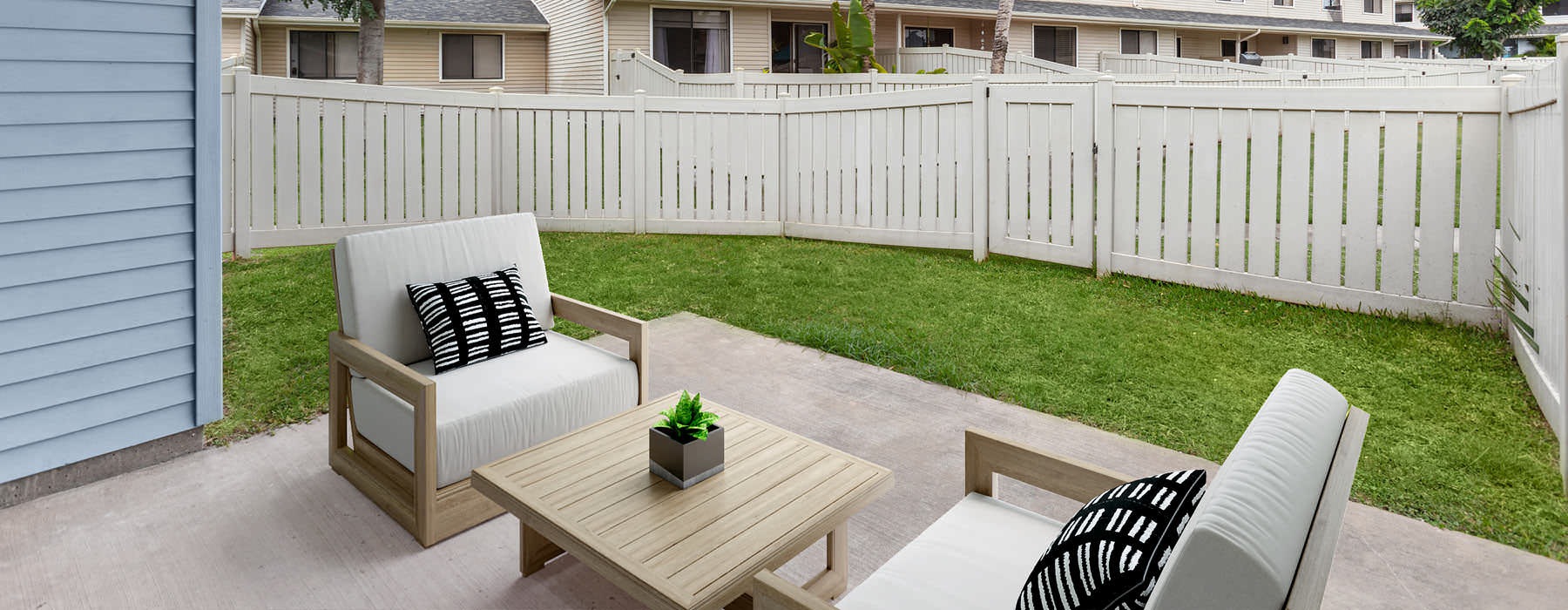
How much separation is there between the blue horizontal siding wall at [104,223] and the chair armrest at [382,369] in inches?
30.5

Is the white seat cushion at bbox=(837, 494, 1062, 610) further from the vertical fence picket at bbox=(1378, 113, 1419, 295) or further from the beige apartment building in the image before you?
the beige apartment building

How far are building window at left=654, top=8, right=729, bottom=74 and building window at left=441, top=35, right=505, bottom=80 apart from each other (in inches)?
180

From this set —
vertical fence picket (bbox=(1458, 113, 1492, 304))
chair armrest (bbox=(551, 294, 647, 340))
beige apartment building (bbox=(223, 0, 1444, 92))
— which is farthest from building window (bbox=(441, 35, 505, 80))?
vertical fence picket (bbox=(1458, 113, 1492, 304))

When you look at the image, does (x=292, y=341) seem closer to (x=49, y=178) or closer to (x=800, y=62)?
(x=49, y=178)

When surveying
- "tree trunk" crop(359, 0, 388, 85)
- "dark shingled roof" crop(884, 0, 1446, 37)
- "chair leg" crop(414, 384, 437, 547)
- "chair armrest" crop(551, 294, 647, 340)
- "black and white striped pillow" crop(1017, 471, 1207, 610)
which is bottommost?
"chair leg" crop(414, 384, 437, 547)

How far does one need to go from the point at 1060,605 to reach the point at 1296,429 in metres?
0.47

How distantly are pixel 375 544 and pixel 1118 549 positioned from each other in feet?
7.87

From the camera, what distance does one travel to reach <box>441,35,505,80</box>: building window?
59.7ft

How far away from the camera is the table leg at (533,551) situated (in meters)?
2.55

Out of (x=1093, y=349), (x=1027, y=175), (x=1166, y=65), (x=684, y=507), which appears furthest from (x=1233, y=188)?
(x=1166, y=65)

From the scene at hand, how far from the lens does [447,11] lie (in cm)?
1795

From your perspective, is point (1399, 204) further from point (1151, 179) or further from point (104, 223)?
point (104, 223)

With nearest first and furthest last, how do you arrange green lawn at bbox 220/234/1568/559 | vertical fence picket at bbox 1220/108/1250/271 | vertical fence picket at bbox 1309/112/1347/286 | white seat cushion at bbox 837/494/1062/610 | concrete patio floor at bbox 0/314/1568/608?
1. white seat cushion at bbox 837/494/1062/610
2. concrete patio floor at bbox 0/314/1568/608
3. green lawn at bbox 220/234/1568/559
4. vertical fence picket at bbox 1309/112/1347/286
5. vertical fence picket at bbox 1220/108/1250/271

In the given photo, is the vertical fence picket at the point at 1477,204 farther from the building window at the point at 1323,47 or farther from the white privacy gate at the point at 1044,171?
the building window at the point at 1323,47
